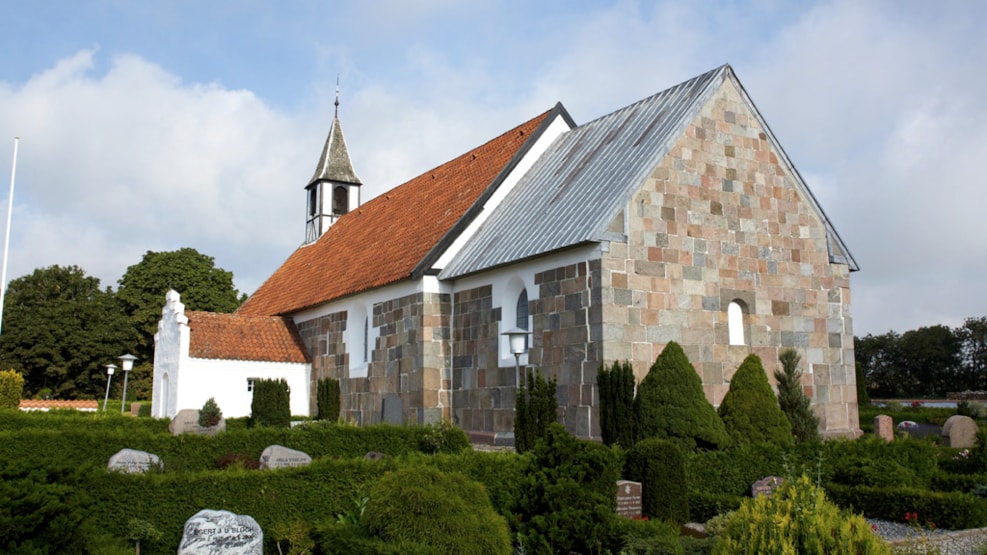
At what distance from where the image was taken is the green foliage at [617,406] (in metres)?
9.74

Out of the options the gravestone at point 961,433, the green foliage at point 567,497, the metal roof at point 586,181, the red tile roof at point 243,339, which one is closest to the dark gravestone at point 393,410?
the metal roof at point 586,181

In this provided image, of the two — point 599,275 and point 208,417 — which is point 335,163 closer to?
point 208,417

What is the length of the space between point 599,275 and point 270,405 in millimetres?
7002

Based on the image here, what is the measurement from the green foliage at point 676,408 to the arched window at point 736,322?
2433 mm

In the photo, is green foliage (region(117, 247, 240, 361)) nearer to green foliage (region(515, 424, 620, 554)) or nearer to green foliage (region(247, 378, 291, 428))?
green foliage (region(247, 378, 291, 428))

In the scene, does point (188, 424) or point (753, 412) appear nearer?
point (753, 412)

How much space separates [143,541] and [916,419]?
16138 millimetres

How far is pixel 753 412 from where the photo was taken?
1029 cm

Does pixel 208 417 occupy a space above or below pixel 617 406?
below

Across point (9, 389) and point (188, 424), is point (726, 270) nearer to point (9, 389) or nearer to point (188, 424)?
point (188, 424)

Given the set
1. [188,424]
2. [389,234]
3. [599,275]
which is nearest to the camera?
[599,275]

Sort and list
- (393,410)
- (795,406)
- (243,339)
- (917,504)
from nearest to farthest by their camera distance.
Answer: (917,504), (795,406), (393,410), (243,339)

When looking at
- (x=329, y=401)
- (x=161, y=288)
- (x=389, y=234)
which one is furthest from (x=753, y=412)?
(x=161, y=288)

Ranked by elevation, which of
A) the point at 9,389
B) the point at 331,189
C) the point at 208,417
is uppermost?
the point at 331,189
